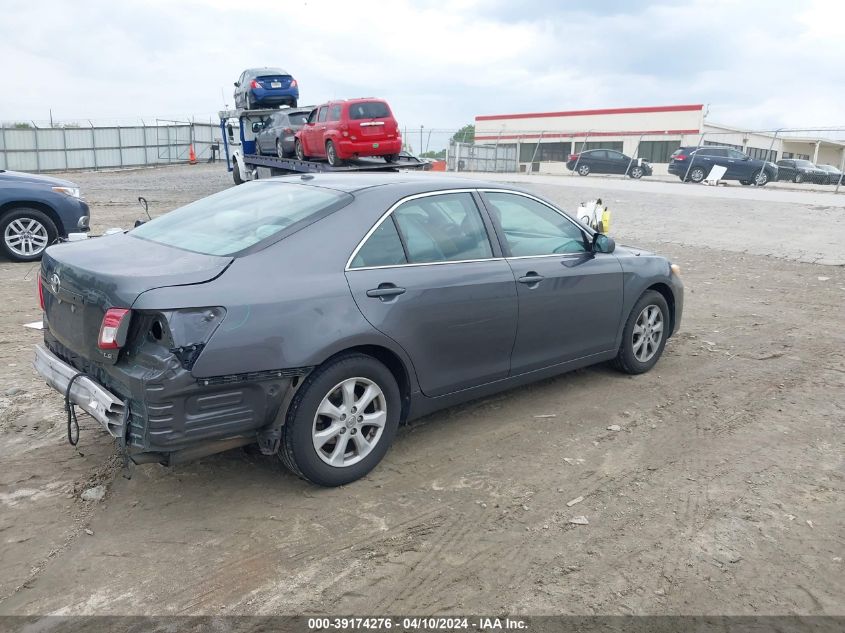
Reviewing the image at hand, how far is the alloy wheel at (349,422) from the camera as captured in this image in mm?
3691

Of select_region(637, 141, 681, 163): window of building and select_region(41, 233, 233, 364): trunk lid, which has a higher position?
select_region(637, 141, 681, 163): window of building

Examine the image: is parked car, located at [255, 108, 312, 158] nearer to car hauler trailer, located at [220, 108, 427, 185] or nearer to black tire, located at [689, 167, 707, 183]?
car hauler trailer, located at [220, 108, 427, 185]

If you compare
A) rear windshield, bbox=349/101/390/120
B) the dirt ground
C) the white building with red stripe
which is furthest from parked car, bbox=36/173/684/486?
the white building with red stripe

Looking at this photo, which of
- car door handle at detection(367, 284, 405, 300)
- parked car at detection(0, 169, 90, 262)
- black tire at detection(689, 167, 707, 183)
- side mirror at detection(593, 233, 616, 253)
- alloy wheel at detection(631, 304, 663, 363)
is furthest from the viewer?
black tire at detection(689, 167, 707, 183)

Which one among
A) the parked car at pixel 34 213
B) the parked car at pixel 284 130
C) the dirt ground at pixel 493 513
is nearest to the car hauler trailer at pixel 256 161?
the parked car at pixel 284 130

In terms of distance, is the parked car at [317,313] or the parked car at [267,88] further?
the parked car at [267,88]

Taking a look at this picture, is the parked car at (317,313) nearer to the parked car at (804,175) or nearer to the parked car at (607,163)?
the parked car at (804,175)

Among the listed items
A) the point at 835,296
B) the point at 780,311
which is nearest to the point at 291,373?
the point at 780,311

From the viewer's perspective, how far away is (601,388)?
552 cm

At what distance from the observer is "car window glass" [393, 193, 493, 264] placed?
4.17 meters

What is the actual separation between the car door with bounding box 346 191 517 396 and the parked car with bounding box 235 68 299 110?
1923 cm

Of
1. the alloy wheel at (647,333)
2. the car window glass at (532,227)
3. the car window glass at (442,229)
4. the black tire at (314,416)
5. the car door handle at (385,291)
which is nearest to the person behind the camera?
the black tire at (314,416)

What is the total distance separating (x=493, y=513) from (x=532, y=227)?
6.94 feet

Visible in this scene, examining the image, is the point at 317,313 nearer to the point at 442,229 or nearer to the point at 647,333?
the point at 442,229
